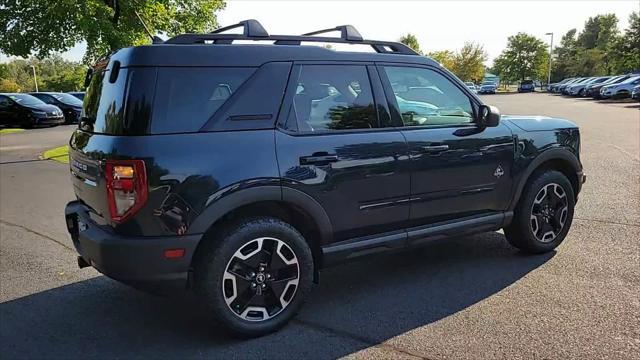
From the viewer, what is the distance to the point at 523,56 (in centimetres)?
8650

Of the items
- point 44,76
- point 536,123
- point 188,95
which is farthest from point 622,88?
point 44,76

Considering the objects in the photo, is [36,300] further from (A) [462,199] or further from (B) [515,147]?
(B) [515,147]

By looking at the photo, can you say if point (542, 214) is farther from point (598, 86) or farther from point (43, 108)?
point (598, 86)

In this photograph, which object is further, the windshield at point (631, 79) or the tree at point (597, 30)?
the tree at point (597, 30)

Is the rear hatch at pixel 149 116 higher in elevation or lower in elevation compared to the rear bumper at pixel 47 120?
higher

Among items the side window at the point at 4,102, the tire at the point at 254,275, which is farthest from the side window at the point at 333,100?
the side window at the point at 4,102

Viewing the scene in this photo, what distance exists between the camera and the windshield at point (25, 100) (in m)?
24.0

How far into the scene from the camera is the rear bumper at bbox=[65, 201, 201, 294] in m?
3.17

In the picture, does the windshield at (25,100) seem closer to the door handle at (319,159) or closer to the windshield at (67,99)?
the windshield at (67,99)

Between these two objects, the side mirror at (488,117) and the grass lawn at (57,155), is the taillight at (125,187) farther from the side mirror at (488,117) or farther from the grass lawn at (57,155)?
the grass lawn at (57,155)

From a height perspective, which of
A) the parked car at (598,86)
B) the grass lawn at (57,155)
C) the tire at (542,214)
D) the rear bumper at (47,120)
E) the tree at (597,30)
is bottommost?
the grass lawn at (57,155)

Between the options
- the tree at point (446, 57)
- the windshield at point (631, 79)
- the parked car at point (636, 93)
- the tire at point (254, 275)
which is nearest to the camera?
the tire at point (254, 275)

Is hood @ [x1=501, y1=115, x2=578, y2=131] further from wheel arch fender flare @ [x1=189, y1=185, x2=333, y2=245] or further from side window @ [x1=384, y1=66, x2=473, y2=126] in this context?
wheel arch fender flare @ [x1=189, y1=185, x2=333, y2=245]

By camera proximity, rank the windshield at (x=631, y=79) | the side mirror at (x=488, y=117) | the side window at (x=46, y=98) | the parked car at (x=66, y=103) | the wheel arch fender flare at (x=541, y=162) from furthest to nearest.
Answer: the windshield at (x=631, y=79)
the side window at (x=46, y=98)
the parked car at (x=66, y=103)
the wheel arch fender flare at (x=541, y=162)
the side mirror at (x=488, y=117)
